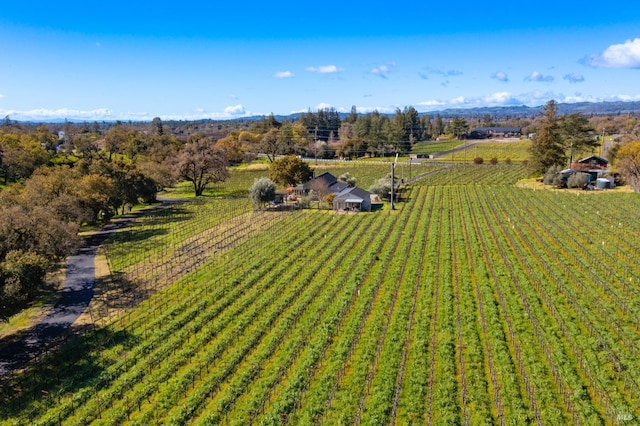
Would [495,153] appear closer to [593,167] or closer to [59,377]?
[593,167]

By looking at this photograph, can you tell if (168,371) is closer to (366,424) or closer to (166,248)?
(366,424)

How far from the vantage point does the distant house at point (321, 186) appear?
6228cm

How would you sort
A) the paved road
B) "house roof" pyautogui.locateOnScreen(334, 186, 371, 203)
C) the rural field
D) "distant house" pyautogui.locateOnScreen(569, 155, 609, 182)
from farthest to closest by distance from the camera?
"distant house" pyautogui.locateOnScreen(569, 155, 609, 182), "house roof" pyautogui.locateOnScreen(334, 186, 371, 203), the paved road, the rural field

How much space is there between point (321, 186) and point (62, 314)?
133 ft

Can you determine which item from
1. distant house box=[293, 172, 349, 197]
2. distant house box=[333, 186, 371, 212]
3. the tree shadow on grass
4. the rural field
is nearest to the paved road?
the tree shadow on grass

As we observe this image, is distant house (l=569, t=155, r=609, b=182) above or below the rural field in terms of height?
above

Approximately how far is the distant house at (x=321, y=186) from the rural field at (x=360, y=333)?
67.4 feet

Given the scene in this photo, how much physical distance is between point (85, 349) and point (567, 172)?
6543 centimetres

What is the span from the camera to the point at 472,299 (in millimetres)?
25688

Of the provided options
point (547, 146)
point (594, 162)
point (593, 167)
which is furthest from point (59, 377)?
point (594, 162)

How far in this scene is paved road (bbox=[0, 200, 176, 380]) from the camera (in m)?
21.4

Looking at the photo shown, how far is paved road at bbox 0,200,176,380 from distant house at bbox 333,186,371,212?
26492 mm

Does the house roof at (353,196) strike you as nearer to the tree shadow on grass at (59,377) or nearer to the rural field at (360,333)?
the rural field at (360,333)

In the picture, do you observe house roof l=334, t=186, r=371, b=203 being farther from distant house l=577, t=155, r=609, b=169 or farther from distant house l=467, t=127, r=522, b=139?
distant house l=467, t=127, r=522, b=139
